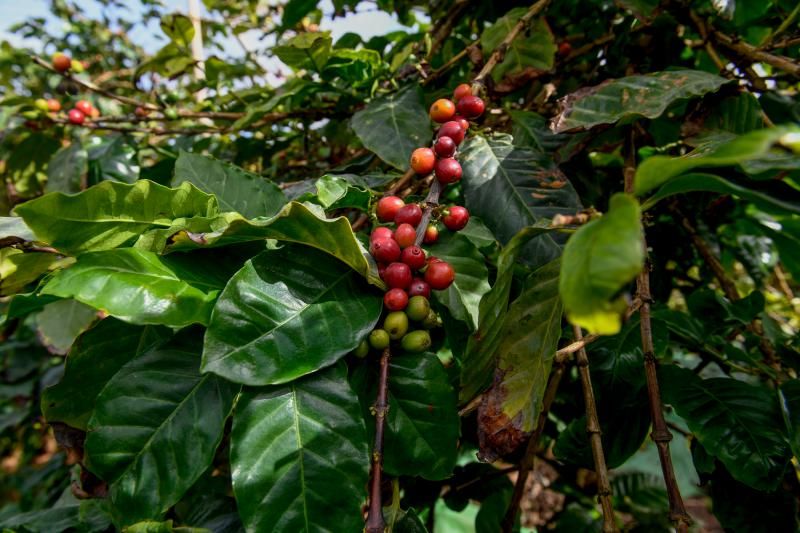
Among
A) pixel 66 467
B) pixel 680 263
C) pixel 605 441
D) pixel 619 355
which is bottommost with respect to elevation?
pixel 66 467

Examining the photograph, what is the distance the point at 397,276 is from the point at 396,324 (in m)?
0.06

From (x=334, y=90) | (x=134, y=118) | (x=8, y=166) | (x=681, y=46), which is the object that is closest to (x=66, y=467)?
(x=8, y=166)

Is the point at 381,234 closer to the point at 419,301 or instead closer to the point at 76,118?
the point at 419,301

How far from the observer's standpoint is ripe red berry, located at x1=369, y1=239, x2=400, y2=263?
0.67m

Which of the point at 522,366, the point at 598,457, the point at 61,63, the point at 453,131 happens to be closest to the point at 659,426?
the point at 598,457

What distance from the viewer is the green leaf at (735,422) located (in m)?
0.79

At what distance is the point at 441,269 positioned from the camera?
68 cm

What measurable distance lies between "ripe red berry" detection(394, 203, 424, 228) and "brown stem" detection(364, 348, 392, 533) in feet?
0.61

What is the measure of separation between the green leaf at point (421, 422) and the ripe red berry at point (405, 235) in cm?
16

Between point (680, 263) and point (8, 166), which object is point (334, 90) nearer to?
point (680, 263)

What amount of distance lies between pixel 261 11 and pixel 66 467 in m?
2.46

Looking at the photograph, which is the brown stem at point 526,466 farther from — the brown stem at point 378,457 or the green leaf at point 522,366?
the brown stem at point 378,457

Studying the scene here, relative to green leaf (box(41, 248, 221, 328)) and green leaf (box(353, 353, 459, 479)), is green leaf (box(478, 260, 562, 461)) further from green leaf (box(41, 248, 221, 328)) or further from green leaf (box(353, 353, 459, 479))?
green leaf (box(41, 248, 221, 328))

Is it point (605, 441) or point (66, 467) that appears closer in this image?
point (605, 441)
